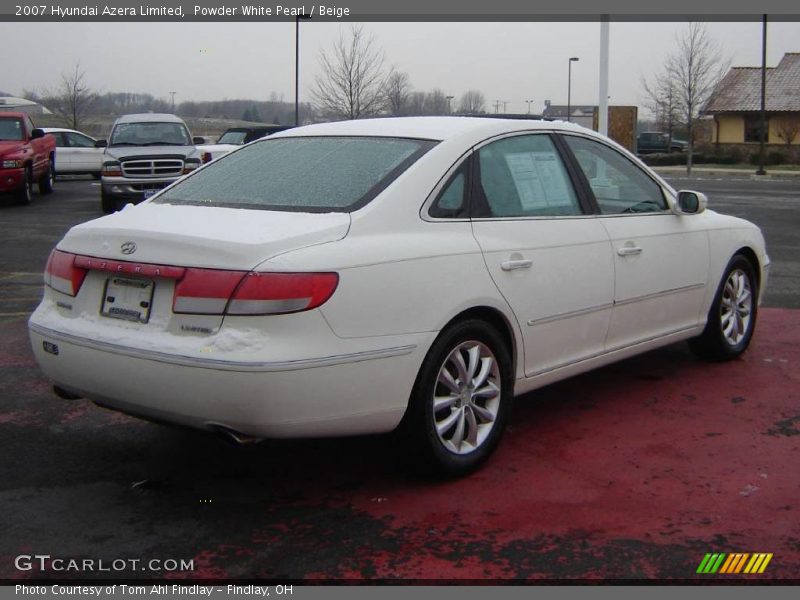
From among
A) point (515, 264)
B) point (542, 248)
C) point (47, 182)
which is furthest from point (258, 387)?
point (47, 182)

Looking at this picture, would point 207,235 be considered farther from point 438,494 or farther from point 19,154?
point 19,154

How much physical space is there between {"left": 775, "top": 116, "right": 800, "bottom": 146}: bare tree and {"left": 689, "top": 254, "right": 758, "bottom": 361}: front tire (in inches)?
1815

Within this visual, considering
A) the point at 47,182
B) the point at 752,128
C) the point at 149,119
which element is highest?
the point at 752,128

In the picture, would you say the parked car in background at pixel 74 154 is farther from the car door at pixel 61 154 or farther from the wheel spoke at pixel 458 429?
the wheel spoke at pixel 458 429

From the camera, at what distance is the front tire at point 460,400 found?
167 inches

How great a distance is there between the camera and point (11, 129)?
20641 mm

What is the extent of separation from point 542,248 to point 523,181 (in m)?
0.40

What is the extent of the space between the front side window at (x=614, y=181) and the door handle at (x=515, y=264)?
35.7 inches

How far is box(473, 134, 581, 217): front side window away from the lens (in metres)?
4.81

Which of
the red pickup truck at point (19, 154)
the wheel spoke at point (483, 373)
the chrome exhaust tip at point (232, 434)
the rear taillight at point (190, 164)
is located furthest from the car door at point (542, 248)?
the red pickup truck at point (19, 154)

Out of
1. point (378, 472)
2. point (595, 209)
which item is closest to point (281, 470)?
point (378, 472)

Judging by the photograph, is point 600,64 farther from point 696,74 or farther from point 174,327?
Result: point 696,74

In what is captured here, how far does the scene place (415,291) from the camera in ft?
13.7
